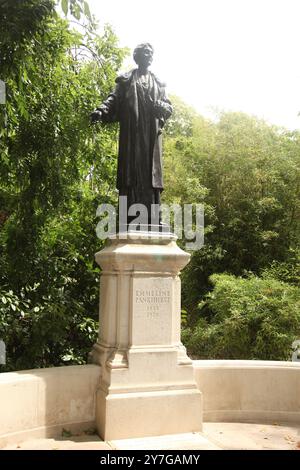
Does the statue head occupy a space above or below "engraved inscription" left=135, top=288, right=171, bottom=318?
above

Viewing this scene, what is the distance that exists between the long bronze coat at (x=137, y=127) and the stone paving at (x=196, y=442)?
2694 mm

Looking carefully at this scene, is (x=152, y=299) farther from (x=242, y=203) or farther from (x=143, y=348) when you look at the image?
(x=242, y=203)

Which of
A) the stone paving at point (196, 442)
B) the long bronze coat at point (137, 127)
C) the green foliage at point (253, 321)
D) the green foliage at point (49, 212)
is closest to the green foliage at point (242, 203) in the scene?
the green foliage at point (253, 321)

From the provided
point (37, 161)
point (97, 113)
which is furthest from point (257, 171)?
point (97, 113)

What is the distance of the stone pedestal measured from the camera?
16.1ft

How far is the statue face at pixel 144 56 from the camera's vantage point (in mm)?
5652

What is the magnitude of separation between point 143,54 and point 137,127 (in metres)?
0.92

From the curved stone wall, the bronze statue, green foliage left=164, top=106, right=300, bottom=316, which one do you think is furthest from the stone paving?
green foliage left=164, top=106, right=300, bottom=316

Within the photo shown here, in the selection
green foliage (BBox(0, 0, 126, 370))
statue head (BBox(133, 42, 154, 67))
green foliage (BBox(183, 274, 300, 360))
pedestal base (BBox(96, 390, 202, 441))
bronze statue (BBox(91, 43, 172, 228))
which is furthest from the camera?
green foliage (BBox(183, 274, 300, 360))

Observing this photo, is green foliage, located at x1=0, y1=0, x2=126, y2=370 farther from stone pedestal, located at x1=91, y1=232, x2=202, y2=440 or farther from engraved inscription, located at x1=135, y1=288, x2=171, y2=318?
engraved inscription, located at x1=135, y1=288, x2=171, y2=318

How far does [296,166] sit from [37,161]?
863 cm

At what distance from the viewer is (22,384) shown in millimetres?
4812

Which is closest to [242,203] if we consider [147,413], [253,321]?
[253,321]
